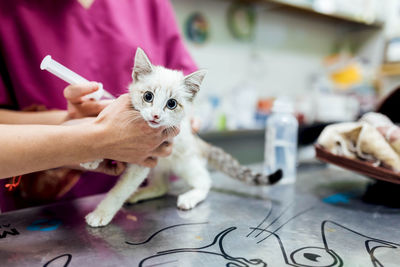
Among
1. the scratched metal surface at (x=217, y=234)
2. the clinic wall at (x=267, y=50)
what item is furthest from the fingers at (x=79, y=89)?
the clinic wall at (x=267, y=50)

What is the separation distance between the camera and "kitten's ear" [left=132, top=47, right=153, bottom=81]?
75 cm

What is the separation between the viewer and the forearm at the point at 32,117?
860 mm

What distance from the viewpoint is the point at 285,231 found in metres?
0.73

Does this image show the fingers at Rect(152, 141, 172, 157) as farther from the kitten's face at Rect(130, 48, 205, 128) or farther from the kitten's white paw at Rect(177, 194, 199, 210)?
the kitten's white paw at Rect(177, 194, 199, 210)

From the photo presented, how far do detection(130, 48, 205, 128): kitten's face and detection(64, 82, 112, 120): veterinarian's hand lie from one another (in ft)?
0.33

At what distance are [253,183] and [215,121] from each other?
0.95m

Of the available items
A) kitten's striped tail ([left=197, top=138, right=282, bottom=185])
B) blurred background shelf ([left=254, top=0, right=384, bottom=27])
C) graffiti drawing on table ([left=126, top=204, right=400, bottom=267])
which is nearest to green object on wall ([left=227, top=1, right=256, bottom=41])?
blurred background shelf ([left=254, top=0, right=384, bottom=27])

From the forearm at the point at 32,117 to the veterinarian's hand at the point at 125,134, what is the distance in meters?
0.26

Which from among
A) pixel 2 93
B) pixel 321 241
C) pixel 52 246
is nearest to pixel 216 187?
pixel 321 241

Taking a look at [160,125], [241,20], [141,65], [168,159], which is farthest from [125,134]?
[241,20]

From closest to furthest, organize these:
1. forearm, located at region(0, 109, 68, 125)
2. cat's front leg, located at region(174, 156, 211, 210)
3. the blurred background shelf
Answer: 1. forearm, located at region(0, 109, 68, 125)
2. cat's front leg, located at region(174, 156, 211, 210)
3. the blurred background shelf

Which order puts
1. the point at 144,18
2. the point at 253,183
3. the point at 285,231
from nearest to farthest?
the point at 285,231 → the point at 253,183 → the point at 144,18

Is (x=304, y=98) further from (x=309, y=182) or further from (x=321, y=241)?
(x=321, y=241)

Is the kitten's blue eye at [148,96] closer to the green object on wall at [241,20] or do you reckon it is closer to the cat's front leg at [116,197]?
the cat's front leg at [116,197]
